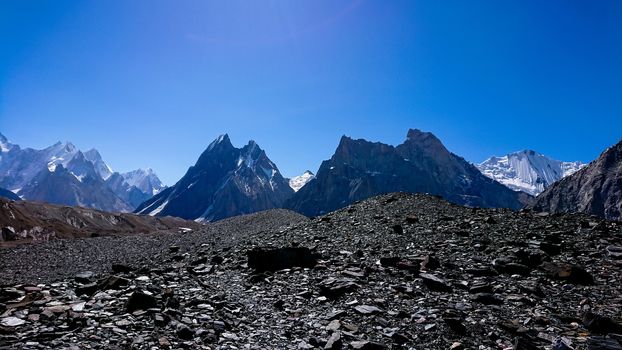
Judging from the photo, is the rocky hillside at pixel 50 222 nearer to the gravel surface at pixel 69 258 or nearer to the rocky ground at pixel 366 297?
the gravel surface at pixel 69 258

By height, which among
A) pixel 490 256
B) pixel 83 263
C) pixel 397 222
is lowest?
pixel 83 263

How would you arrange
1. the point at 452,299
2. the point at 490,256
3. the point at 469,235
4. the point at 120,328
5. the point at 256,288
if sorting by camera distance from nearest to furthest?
the point at 120,328, the point at 452,299, the point at 256,288, the point at 490,256, the point at 469,235

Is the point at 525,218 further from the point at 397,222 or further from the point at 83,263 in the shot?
the point at 83,263

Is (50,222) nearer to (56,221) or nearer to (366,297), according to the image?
(56,221)

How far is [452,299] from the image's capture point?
15.3m

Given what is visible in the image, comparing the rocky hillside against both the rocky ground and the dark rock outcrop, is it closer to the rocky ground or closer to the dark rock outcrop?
the dark rock outcrop

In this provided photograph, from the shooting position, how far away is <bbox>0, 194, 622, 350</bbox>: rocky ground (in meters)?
11.2

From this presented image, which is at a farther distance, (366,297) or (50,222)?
(50,222)

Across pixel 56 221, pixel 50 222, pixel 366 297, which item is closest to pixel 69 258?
pixel 366 297

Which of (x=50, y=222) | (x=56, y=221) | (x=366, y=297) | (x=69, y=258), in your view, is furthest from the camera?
(x=56, y=221)

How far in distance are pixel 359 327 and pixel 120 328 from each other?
7706mm

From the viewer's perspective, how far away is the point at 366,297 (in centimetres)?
1541

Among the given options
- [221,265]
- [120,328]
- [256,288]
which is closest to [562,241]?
[256,288]

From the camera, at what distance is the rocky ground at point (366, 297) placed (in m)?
11.2
